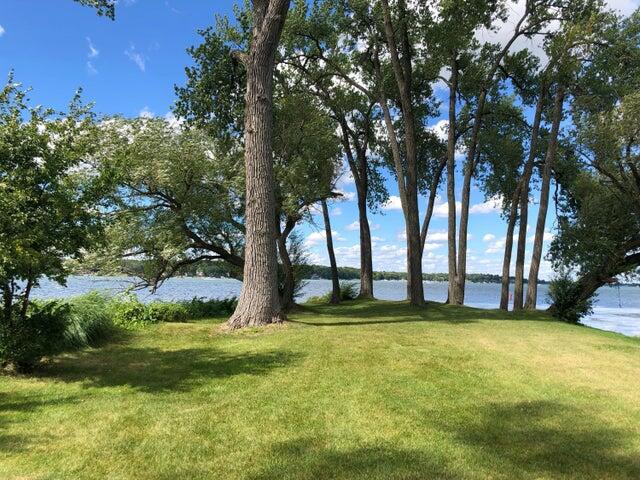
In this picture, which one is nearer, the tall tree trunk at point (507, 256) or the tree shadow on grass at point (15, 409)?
the tree shadow on grass at point (15, 409)

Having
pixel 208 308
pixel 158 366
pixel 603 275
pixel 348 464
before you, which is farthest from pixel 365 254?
pixel 348 464

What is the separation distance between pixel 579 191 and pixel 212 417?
20.9m

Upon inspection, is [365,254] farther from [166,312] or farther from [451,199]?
[166,312]

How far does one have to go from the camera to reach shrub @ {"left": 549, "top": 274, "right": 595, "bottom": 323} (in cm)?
1758

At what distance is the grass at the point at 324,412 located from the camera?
13.2ft

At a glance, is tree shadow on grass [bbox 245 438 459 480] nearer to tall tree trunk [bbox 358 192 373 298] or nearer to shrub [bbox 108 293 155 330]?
shrub [bbox 108 293 155 330]

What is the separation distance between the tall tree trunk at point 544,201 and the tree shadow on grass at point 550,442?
15017 mm

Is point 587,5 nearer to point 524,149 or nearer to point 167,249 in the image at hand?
point 524,149

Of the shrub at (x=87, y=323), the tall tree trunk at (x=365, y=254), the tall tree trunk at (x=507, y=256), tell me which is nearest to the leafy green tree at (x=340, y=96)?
the tall tree trunk at (x=365, y=254)

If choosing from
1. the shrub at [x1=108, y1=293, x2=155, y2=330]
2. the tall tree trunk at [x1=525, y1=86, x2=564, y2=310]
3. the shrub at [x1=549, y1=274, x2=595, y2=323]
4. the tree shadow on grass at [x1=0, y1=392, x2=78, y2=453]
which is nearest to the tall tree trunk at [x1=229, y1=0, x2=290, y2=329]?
the shrub at [x1=108, y1=293, x2=155, y2=330]

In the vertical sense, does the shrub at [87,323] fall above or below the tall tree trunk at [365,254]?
below

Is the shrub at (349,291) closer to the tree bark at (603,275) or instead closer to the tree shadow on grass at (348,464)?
the tree bark at (603,275)

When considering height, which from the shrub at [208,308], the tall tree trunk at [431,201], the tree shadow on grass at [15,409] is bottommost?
the tree shadow on grass at [15,409]

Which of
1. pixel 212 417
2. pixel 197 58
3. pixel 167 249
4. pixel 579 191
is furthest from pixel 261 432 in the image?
pixel 579 191
